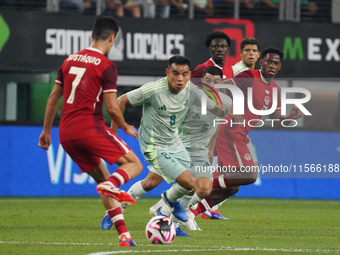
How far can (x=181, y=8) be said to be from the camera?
1534 cm

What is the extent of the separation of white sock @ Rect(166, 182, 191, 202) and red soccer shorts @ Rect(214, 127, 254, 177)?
60.6 inches

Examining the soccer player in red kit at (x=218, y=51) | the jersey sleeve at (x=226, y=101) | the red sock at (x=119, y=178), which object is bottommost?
the red sock at (x=119, y=178)

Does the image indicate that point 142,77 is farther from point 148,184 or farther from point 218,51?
point 148,184

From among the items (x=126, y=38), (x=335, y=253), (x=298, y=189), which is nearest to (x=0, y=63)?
(x=126, y=38)

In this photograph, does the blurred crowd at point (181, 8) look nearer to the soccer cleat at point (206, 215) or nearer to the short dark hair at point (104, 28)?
the soccer cleat at point (206, 215)

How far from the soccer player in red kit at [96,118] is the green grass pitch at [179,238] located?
23.6 inches

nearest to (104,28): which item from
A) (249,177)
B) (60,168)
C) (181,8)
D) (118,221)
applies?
(118,221)

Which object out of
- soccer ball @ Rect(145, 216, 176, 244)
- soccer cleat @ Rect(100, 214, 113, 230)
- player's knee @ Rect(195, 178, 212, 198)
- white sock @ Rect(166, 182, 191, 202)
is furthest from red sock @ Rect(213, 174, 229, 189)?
soccer ball @ Rect(145, 216, 176, 244)

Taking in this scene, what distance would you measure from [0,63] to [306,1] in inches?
280

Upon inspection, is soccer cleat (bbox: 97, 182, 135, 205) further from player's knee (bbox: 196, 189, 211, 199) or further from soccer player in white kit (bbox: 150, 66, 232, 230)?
player's knee (bbox: 196, 189, 211, 199)

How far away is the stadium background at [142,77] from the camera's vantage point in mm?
13875

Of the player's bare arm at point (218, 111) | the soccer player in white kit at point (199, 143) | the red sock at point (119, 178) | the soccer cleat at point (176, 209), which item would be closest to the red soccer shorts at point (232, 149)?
the soccer player in white kit at point (199, 143)

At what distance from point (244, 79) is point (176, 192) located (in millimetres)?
2481

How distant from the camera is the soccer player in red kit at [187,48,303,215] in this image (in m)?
8.73
